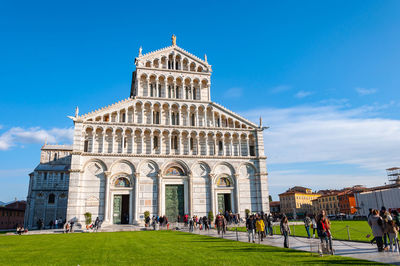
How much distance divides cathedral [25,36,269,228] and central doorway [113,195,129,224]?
0.10m

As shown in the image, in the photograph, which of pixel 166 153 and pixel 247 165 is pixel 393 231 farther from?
pixel 166 153

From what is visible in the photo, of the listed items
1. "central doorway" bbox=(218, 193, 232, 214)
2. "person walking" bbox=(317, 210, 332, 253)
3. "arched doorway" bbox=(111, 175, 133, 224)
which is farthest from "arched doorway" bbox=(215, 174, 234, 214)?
"person walking" bbox=(317, 210, 332, 253)

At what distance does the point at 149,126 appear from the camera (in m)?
32.8

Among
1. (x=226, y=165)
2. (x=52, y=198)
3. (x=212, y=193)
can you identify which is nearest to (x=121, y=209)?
(x=212, y=193)

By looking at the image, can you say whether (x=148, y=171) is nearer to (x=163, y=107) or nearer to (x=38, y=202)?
(x=163, y=107)

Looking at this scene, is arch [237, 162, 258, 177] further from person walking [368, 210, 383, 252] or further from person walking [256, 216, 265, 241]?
person walking [368, 210, 383, 252]

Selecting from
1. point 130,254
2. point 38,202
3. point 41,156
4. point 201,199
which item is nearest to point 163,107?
point 201,199

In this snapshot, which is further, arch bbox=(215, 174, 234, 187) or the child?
arch bbox=(215, 174, 234, 187)

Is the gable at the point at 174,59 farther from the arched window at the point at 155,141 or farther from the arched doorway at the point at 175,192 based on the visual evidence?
the arched doorway at the point at 175,192

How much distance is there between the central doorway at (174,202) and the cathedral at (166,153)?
11cm

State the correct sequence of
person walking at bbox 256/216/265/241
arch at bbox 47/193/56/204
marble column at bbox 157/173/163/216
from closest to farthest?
person walking at bbox 256/216/265/241, marble column at bbox 157/173/163/216, arch at bbox 47/193/56/204

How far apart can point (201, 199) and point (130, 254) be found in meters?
21.1

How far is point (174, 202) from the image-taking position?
3209 cm

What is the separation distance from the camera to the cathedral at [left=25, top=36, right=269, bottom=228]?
3020cm
